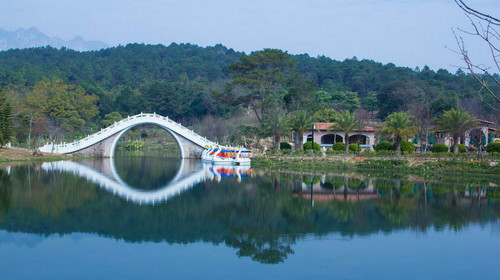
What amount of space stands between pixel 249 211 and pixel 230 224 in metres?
2.41

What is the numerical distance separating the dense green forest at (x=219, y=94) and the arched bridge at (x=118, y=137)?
14.6 feet

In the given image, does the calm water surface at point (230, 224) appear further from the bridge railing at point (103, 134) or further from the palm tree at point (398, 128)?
the bridge railing at point (103, 134)

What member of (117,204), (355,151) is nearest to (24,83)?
(355,151)

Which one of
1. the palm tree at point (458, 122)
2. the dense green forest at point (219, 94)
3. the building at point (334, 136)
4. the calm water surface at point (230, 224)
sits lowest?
the calm water surface at point (230, 224)

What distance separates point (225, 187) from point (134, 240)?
10.6m

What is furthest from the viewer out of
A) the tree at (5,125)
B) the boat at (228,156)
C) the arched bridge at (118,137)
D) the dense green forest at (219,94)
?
the dense green forest at (219,94)

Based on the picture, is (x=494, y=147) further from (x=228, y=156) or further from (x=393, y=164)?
(x=228, y=156)

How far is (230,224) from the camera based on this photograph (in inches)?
598

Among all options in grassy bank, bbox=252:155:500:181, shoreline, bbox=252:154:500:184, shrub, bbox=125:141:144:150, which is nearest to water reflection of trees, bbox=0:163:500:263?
shoreline, bbox=252:154:500:184

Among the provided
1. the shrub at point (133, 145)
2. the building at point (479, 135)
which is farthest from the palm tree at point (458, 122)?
the shrub at point (133, 145)

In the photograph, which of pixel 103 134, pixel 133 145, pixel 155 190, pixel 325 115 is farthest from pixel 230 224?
pixel 133 145

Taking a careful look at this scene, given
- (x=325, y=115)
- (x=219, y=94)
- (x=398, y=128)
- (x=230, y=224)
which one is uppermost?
(x=219, y=94)

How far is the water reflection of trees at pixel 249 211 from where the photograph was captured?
45.0 ft

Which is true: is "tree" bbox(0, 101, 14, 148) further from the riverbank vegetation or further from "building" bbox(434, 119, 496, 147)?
"building" bbox(434, 119, 496, 147)
